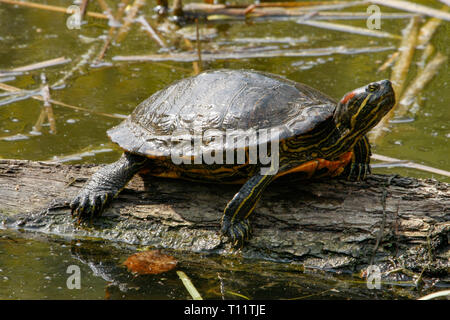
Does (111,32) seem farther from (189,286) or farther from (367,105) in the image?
(189,286)

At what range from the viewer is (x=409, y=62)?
22.1 ft

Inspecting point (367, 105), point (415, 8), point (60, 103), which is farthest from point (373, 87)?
point (415, 8)

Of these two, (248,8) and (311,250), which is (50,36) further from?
(311,250)

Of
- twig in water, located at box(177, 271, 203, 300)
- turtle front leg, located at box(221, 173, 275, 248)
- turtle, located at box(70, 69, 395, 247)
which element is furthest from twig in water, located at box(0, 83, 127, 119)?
twig in water, located at box(177, 271, 203, 300)

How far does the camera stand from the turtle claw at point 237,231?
3.23 meters

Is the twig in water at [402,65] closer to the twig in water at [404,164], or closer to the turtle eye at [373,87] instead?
the twig in water at [404,164]

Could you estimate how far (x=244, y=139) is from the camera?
333cm

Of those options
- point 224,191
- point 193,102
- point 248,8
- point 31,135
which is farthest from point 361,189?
point 248,8

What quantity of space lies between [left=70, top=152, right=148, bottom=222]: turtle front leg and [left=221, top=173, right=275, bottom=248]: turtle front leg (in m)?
0.71

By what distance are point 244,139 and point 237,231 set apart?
529 millimetres

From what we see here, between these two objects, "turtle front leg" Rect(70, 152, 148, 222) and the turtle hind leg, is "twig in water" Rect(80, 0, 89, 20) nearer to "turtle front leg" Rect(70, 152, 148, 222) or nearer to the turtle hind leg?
"turtle front leg" Rect(70, 152, 148, 222)

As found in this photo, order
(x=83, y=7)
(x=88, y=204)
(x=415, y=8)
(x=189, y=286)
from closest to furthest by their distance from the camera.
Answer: (x=189, y=286) → (x=88, y=204) → (x=83, y=7) → (x=415, y=8)
